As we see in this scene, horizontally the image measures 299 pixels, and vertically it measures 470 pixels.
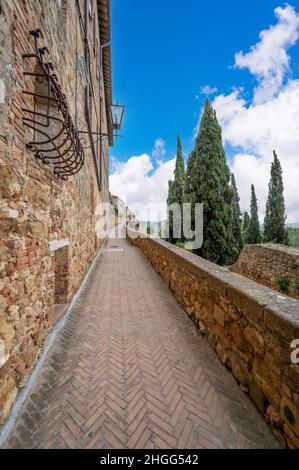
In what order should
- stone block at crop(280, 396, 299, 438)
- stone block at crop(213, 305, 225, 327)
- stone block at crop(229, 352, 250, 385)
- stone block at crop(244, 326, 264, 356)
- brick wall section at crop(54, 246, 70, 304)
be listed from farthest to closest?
1. brick wall section at crop(54, 246, 70, 304)
2. stone block at crop(213, 305, 225, 327)
3. stone block at crop(229, 352, 250, 385)
4. stone block at crop(244, 326, 264, 356)
5. stone block at crop(280, 396, 299, 438)

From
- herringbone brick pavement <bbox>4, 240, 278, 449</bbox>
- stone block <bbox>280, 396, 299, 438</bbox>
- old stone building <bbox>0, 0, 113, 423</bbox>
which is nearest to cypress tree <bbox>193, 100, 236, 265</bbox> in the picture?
herringbone brick pavement <bbox>4, 240, 278, 449</bbox>

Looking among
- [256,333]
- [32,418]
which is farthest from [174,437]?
[32,418]

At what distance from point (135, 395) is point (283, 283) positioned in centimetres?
858

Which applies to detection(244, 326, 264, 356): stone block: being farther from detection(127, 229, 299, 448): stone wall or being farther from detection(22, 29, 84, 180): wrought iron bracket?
detection(22, 29, 84, 180): wrought iron bracket

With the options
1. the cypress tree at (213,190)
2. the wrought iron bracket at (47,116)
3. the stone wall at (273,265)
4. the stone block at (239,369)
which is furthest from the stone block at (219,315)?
the cypress tree at (213,190)

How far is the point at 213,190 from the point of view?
10750mm

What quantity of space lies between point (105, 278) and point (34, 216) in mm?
4092

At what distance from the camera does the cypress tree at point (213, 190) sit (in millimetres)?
10297

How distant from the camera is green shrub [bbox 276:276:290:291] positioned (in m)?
8.30

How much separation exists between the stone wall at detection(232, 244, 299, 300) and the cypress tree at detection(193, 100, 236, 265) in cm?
93

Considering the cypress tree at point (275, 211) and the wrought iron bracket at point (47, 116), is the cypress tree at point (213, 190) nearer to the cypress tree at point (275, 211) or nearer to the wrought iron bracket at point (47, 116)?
the wrought iron bracket at point (47, 116)

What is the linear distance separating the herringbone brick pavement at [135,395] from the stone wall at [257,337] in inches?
6.9

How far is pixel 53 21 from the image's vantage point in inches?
117

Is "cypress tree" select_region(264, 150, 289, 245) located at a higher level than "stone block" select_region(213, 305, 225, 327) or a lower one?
higher
